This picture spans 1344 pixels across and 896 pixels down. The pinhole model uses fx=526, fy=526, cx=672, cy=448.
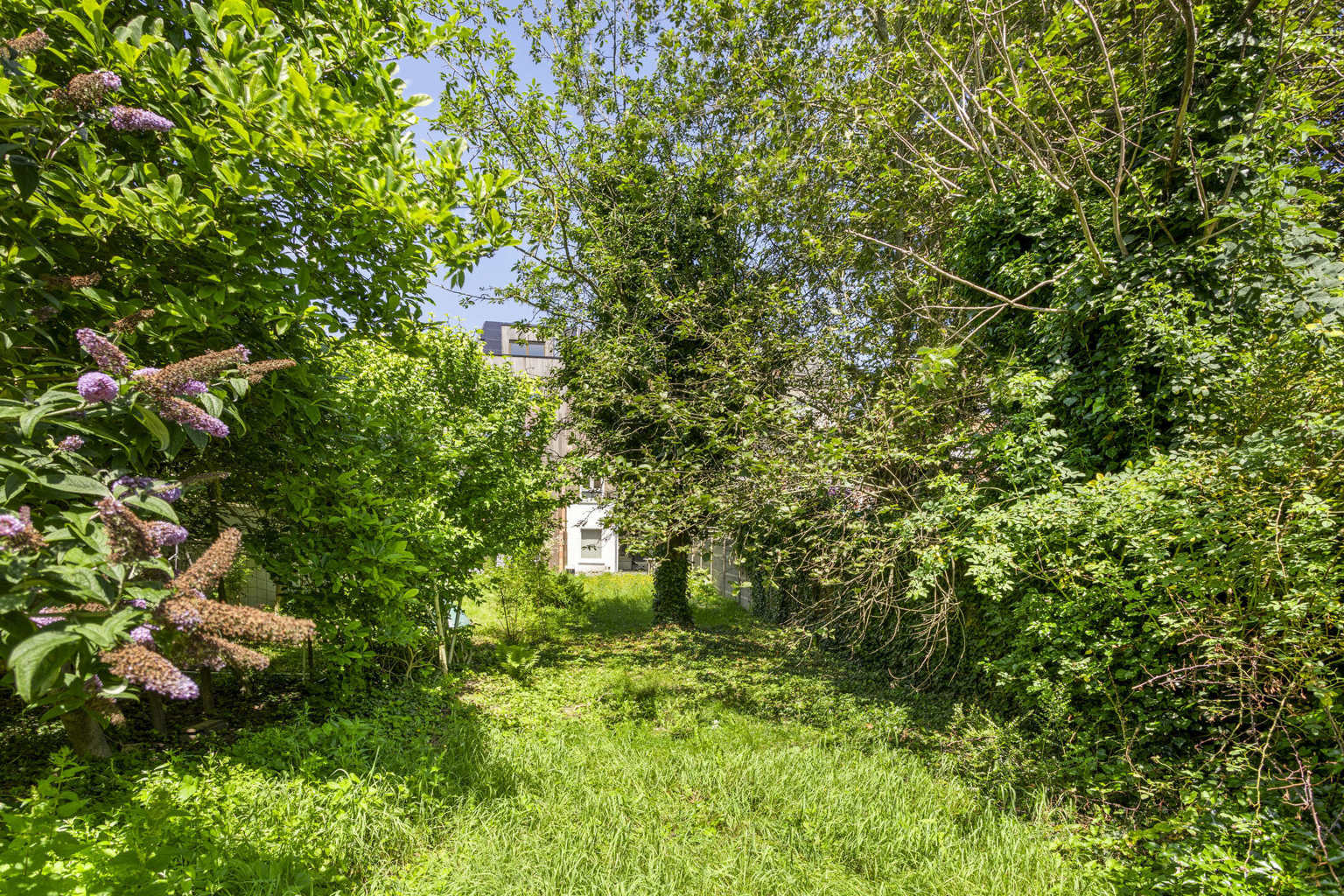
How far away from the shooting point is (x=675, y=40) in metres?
7.36

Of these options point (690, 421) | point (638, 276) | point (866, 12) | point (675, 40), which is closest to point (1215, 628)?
point (690, 421)

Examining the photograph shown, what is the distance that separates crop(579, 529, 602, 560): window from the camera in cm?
2016

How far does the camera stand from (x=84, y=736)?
3.52 meters

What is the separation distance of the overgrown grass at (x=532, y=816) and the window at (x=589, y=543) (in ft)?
49.3

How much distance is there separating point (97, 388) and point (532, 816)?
10.8ft

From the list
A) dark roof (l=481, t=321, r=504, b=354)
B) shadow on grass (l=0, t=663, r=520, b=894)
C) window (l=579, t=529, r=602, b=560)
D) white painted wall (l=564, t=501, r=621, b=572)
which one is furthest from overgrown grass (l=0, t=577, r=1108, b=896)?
dark roof (l=481, t=321, r=504, b=354)

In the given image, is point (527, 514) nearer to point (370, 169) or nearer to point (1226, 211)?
point (370, 169)

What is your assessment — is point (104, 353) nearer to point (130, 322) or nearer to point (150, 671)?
point (130, 322)

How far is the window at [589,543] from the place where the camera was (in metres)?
20.2

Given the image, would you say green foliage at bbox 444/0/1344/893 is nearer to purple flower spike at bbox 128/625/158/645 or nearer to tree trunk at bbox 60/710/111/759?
purple flower spike at bbox 128/625/158/645

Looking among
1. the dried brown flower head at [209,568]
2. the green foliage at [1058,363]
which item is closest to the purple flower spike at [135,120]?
the dried brown flower head at [209,568]

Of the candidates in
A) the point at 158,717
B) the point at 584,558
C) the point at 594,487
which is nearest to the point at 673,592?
the point at 594,487

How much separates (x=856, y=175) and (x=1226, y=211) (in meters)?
3.89

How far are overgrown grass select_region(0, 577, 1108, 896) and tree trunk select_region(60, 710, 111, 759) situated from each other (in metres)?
0.21
